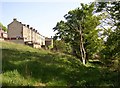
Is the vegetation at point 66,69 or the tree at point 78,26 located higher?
the tree at point 78,26

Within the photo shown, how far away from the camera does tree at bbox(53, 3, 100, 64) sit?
200 feet

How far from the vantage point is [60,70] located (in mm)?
A: 23594

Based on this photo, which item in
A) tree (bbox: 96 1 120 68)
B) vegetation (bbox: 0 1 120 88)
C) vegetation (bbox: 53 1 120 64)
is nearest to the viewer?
vegetation (bbox: 0 1 120 88)

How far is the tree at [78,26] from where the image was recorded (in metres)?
61.0

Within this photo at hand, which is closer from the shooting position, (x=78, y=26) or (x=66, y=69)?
(x=66, y=69)

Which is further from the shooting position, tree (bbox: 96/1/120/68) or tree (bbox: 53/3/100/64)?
tree (bbox: 53/3/100/64)

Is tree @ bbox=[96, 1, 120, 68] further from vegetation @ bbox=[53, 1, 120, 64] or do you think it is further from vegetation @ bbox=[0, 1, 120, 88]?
vegetation @ bbox=[53, 1, 120, 64]

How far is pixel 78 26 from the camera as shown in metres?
64.9

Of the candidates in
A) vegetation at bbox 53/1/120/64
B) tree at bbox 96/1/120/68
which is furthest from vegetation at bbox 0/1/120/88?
vegetation at bbox 53/1/120/64

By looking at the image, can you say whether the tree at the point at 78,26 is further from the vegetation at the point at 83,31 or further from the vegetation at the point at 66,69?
the vegetation at the point at 66,69

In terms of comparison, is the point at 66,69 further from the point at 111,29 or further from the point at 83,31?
the point at 83,31

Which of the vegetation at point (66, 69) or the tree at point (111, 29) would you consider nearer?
the vegetation at point (66, 69)

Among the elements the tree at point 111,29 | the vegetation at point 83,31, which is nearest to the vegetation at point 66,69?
the tree at point 111,29

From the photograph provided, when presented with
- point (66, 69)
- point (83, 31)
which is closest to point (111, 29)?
point (66, 69)
